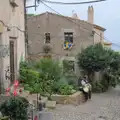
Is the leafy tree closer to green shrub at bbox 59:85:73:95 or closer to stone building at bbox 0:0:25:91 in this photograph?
green shrub at bbox 59:85:73:95

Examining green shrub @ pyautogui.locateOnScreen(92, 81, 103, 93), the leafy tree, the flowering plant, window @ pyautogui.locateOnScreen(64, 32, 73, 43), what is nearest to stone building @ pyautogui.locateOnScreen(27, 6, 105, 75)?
window @ pyautogui.locateOnScreen(64, 32, 73, 43)

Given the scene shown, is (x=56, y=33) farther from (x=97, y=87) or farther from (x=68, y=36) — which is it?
(x=97, y=87)

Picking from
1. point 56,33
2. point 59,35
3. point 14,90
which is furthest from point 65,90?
point 56,33

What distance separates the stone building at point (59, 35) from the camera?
31.2m

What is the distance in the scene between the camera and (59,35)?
31828 mm

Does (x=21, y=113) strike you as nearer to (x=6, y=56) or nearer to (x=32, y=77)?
(x=6, y=56)

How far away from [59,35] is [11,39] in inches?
629

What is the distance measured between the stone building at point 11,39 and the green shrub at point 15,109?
556 centimetres

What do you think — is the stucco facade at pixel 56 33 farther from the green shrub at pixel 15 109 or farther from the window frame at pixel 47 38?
the green shrub at pixel 15 109

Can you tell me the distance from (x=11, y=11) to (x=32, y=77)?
11.1 ft

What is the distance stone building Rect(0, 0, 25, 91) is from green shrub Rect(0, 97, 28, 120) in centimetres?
556

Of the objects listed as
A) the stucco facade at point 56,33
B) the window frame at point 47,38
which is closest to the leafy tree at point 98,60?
the stucco facade at point 56,33

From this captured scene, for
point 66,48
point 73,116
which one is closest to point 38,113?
point 73,116

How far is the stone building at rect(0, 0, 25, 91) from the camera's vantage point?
1428cm
